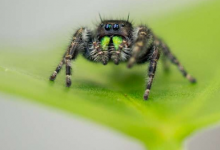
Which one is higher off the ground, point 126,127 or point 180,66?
point 126,127

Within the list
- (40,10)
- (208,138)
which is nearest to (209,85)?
(208,138)

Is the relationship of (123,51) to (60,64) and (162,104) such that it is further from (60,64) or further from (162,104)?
(162,104)

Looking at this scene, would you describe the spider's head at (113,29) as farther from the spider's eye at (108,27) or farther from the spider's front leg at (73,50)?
the spider's front leg at (73,50)

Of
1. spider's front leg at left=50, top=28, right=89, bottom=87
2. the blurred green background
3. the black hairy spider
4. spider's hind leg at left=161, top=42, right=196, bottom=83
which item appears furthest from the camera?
spider's hind leg at left=161, top=42, right=196, bottom=83

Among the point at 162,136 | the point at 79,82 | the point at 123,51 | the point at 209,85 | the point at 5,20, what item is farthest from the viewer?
the point at 5,20

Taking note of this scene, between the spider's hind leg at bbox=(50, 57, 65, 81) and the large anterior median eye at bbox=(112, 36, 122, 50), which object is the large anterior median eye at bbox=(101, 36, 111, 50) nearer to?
the large anterior median eye at bbox=(112, 36, 122, 50)

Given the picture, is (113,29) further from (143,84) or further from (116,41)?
(143,84)

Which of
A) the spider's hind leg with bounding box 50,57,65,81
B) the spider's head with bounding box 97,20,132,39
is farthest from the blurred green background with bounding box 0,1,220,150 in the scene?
the spider's head with bounding box 97,20,132,39
